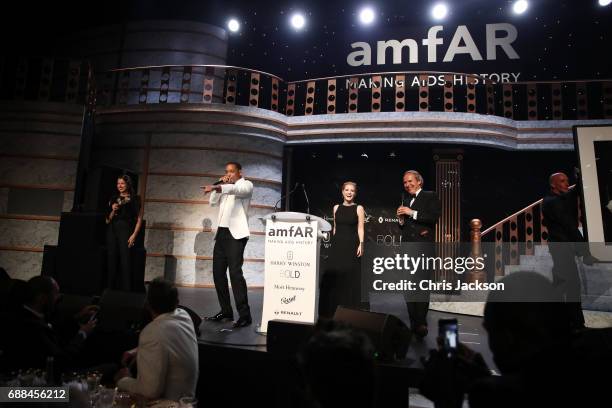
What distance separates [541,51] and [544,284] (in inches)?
329

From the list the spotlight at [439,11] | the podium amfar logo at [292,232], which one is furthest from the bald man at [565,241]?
the spotlight at [439,11]

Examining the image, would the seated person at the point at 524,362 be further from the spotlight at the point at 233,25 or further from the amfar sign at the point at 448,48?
the spotlight at the point at 233,25

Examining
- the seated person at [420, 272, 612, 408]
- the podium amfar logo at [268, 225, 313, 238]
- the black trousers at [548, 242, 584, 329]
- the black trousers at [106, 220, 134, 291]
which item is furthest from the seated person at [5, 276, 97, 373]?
the black trousers at [548, 242, 584, 329]

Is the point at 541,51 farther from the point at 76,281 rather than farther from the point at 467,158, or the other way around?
the point at 76,281

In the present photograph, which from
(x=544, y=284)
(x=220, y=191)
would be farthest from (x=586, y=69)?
(x=544, y=284)

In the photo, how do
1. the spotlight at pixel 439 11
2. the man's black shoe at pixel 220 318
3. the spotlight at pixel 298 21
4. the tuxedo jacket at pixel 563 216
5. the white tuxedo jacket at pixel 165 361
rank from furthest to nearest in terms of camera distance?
1. the spotlight at pixel 298 21
2. the spotlight at pixel 439 11
3. the man's black shoe at pixel 220 318
4. the tuxedo jacket at pixel 563 216
5. the white tuxedo jacket at pixel 165 361

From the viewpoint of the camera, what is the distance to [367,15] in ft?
29.6

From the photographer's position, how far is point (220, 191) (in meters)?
3.85

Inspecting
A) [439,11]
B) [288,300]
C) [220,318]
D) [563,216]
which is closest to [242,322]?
[220,318]

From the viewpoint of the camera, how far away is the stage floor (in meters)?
3.03

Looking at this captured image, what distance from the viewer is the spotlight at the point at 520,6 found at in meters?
8.23

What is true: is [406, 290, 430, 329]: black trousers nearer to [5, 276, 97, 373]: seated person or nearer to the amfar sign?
[5, 276, 97, 373]: seated person

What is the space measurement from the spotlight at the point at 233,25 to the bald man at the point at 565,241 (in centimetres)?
757

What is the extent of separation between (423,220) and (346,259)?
734 millimetres
